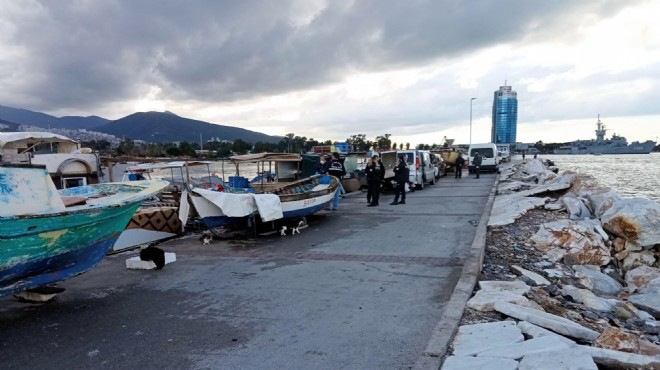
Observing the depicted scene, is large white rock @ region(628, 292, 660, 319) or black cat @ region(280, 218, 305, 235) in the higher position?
black cat @ region(280, 218, 305, 235)

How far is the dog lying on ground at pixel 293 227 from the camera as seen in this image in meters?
10.8

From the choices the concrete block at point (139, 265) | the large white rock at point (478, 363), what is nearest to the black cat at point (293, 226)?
the concrete block at point (139, 265)

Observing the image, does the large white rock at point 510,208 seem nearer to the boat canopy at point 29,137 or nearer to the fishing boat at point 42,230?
the fishing boat at point 42,230

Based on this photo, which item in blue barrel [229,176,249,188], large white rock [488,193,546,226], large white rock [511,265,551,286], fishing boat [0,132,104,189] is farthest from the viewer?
blue barrel [229,176,249,188]

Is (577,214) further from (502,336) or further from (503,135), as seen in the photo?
(503,135)

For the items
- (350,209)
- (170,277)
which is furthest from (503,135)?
(170,277)

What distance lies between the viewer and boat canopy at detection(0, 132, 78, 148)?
497 inches

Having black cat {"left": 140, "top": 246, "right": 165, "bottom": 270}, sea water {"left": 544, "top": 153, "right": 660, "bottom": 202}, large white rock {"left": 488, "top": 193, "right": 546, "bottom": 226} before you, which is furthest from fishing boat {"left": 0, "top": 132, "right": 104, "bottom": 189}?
sea water {"left": 544, "top": 153, "right": 660, "bottom": 202}

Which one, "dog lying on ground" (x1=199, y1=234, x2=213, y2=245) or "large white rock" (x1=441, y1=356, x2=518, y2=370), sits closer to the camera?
"large white rock" (x1=441, y1=356, x2=518, y2=370)

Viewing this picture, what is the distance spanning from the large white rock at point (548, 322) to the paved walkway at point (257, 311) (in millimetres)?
607

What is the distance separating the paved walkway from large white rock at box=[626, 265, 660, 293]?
10.4 feet

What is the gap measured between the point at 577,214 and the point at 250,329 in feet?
35.4

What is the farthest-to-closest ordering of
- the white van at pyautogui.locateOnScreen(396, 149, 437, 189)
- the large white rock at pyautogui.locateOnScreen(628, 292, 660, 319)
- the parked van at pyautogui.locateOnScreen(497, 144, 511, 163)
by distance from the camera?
the parked van at pyautogui.locateOnScreen(497, 144, 511, 163) < the white van at pyautogui.locateOnScreen(396, 149, 437, 189) < the large white rock at pyautogui.locateOnScreen(628, 292, 660, 319)

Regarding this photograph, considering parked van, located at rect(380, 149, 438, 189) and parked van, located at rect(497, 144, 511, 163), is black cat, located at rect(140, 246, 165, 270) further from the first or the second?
parked van, located at rect(497, 144, 511, 163)
